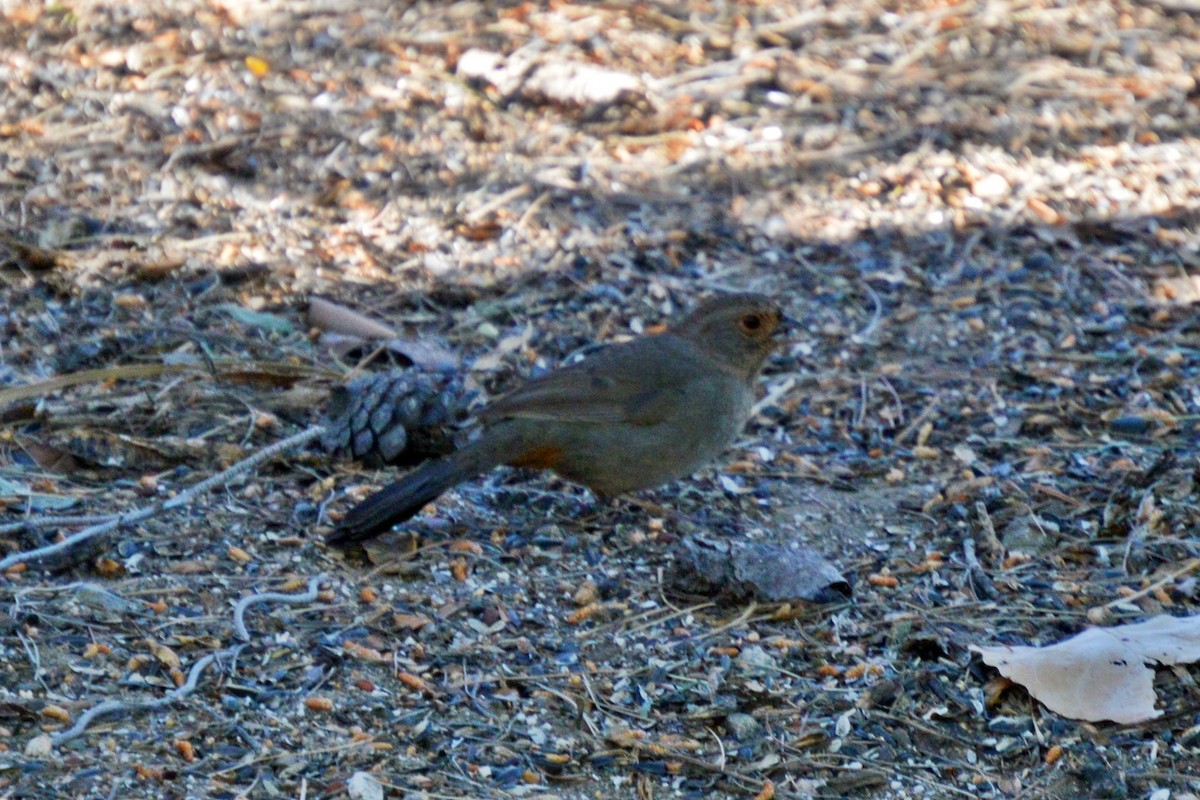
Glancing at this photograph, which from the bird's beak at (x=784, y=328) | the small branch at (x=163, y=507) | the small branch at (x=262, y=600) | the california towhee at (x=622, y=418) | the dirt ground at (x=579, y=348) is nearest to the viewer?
the dirt ground at (x=579, y=348)

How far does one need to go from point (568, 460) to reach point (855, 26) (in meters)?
4.63

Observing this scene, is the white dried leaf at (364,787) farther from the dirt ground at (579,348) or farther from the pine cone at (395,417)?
the pine cone at (395,417)

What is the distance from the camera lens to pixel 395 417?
4879 millimetres

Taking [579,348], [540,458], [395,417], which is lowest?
[579,348]

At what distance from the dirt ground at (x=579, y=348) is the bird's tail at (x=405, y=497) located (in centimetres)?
9

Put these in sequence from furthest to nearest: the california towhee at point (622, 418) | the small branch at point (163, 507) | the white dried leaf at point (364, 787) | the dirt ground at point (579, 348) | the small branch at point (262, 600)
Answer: the california towhee at point (622, 418) → the small branch at point (163, 507) → the small branch at point (262, 600) → the dirt ground at point (579, 348) → the white dried leaf at point (364, 787)

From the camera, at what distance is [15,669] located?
3.54m

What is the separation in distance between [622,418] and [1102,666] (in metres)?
1.77

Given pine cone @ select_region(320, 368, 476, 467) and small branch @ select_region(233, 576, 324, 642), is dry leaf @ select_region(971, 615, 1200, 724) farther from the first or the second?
pine cone @ select_region(320, 368, 476, 467)

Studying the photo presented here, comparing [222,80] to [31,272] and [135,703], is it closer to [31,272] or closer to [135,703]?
[31,272]

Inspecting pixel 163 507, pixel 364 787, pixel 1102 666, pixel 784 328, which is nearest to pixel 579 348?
pixel 784 328

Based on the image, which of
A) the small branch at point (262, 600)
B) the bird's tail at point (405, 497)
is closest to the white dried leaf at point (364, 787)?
the small branch at point (262, 600)

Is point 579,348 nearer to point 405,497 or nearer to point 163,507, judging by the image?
point 405,497

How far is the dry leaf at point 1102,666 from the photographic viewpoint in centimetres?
357
